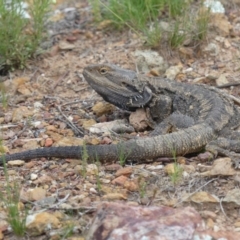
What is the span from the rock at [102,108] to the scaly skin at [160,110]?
15cm

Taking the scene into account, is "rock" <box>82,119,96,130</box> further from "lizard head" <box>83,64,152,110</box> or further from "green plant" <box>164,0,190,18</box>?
"green plant" <box>164,0,190,18</box>

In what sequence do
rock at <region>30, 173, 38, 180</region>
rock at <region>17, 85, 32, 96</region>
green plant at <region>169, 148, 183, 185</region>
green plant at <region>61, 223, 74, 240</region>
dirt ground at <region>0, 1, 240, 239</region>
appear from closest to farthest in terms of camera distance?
green plant at <region>61, 223, 74, 240</region>, dirt ground at <region>0, 1, 240, 239</region>, green plant at <region>169, 148, 183, 185</region>, rock at <region>30, 173, 38, 180</region>, rock at <region>17, 85, 32, 96</region>

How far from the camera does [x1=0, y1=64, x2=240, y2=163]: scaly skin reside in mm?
4781

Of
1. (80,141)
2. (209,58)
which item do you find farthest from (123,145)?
(209,58)

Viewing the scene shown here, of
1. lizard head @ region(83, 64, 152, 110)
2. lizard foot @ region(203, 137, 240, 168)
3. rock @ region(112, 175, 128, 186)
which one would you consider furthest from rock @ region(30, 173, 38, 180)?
lizard head @ region(83, 64, 152, 110)

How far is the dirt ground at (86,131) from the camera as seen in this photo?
4062 mm

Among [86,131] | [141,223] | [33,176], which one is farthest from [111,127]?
[141,223]

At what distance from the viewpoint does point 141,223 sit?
347 centimetres

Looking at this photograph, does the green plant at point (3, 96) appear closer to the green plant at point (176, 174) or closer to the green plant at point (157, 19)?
the green plant at point (157, 19)

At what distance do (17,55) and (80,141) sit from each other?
1810 mm

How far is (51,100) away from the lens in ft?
20.4

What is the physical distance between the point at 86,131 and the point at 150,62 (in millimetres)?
1422

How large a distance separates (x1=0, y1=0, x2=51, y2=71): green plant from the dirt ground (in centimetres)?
17

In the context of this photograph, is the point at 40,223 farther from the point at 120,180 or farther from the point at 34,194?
the point at 120,180
